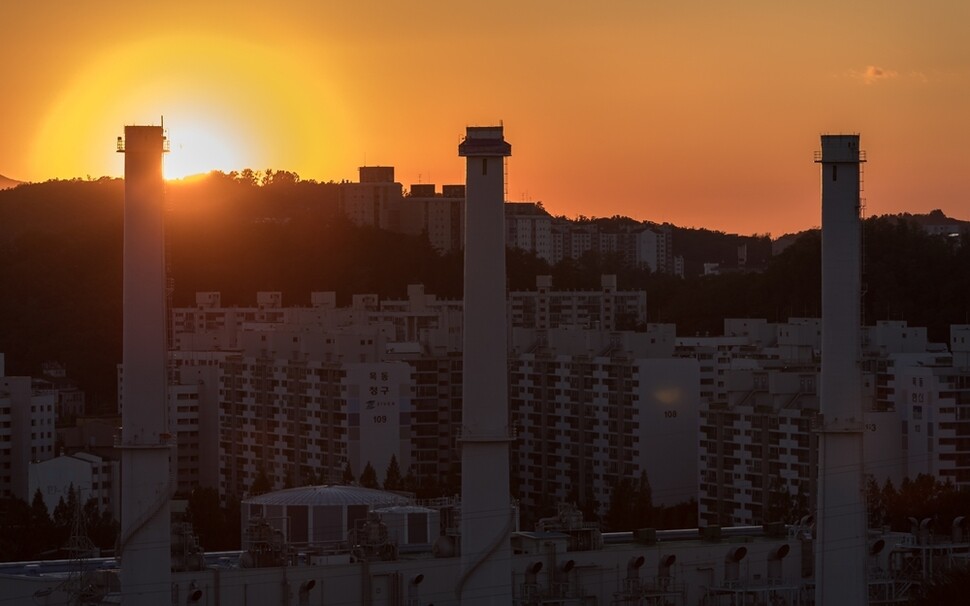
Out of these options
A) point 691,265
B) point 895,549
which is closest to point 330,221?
point 691,265

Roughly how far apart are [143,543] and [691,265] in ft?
226

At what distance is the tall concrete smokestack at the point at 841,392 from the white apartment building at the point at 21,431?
626 inches

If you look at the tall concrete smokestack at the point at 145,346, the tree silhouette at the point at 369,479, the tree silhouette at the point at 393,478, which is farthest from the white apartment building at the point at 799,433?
the tall concrete smokestack at the point at 145,346

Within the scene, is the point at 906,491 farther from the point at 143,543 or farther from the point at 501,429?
the point at 143,543

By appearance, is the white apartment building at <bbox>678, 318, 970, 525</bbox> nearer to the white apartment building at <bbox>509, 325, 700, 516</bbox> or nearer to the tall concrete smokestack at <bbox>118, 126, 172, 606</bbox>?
the white apartment building at <bbox>509, 325, 700, 516</bbox>

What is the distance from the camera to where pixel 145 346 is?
16516 mm

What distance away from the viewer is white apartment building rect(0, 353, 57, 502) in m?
30.7

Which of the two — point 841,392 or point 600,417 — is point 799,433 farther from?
point 841,392

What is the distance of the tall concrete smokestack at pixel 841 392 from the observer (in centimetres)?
1761

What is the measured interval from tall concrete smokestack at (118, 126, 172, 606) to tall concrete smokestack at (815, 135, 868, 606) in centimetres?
579

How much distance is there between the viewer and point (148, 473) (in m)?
16.5

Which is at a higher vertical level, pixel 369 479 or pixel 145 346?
pixel 145 346

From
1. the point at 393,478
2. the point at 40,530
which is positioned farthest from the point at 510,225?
the point at 40,530

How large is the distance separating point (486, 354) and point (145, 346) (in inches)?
111
